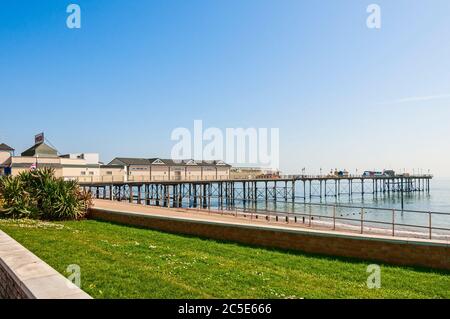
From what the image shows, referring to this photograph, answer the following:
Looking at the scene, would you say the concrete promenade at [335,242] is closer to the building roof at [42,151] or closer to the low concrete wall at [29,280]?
the low concrete wall at [29,280]

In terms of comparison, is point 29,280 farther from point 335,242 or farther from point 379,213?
point 379,213

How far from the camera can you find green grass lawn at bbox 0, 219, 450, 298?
6.42 meters

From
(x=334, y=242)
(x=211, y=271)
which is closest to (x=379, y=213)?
(x=334, y=242)

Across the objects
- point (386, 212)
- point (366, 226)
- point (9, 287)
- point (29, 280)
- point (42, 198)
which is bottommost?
point (386, 212)

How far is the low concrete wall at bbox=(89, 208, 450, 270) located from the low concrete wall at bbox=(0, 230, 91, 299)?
6275mm

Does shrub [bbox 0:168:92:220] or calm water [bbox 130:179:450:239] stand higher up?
shrub [bbox 0:168:92:220]

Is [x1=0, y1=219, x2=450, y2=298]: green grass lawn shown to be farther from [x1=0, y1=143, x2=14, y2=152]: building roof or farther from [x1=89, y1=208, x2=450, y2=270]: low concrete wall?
[x1=0, y1=143, x2=14, y2=152]: building roof

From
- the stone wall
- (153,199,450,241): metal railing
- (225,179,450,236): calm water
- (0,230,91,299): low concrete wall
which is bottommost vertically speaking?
(225,179,450,236): calm water

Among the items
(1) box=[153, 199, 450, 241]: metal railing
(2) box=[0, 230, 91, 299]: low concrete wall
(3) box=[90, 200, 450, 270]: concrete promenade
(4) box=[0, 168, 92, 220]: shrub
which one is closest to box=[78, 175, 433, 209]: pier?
(1) box=[153, 199, 450, 241]: metal railing

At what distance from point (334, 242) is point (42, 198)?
45.4ft

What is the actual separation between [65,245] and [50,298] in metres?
6.46

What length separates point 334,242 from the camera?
32.1 feet
